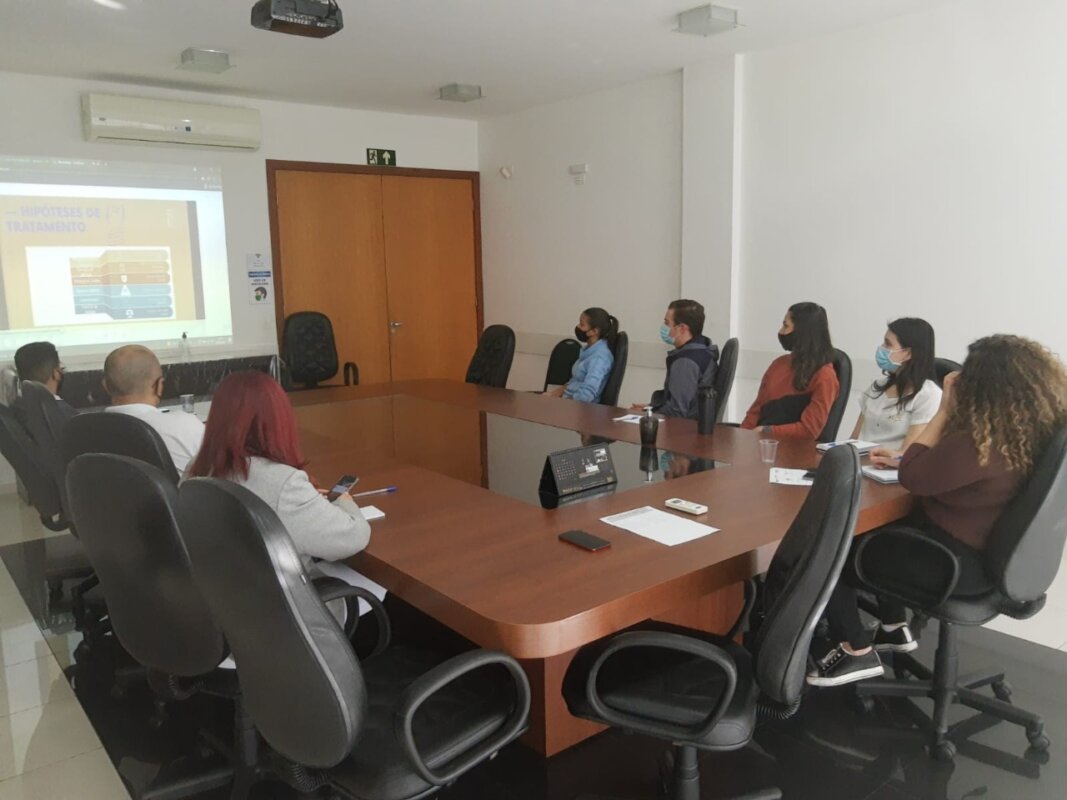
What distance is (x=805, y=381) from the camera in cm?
352

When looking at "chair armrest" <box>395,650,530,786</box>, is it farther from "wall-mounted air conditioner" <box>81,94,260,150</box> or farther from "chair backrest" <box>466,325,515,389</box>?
"wall-mounted air conditioner" <box>81,94,260,150</box>

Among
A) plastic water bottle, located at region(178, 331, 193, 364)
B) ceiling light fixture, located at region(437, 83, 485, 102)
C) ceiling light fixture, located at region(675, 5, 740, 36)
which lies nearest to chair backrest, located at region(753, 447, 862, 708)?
ceiling light fixture, located at region(675, 5, 740, 36)

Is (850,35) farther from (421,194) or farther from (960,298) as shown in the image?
(421,194)

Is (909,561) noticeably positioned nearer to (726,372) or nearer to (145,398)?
(726,372)

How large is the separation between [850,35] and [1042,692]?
3522 mm

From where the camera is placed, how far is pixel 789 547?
179cm

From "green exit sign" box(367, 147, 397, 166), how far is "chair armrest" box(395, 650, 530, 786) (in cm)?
572

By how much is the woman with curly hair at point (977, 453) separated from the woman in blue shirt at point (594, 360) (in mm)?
Result: 2377

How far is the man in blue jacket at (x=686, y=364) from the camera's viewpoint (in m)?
3.98

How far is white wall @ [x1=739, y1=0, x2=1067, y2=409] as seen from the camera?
12.7ft

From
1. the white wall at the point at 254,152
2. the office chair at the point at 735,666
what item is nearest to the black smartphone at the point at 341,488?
the office chair at the point at 735,666

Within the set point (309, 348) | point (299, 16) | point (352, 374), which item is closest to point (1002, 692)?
point (299, 16)

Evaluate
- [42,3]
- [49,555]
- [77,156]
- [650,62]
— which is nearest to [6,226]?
[77,156]

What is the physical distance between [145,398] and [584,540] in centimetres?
180
